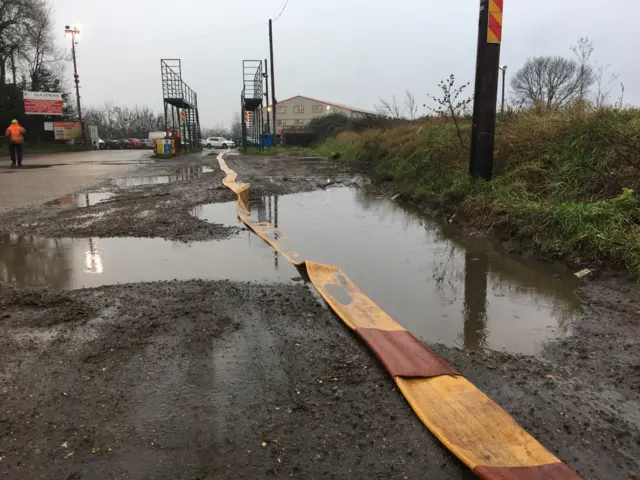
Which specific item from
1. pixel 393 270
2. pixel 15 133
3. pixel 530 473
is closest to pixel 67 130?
pixel 15 133

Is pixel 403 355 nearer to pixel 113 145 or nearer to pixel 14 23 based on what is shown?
pixel 14 23

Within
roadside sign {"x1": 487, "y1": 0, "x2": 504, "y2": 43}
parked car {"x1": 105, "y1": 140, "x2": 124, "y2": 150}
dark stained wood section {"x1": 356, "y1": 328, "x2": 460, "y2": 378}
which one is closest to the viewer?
dark stained wood section {"x1": 356, "y1": 328, "x2": 460, "y2": 378}

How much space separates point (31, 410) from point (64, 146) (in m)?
48.7

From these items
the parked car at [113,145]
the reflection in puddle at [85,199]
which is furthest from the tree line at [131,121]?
the reflection in puddle at [85,199]

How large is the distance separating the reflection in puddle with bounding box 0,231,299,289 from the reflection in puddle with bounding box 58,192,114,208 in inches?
110

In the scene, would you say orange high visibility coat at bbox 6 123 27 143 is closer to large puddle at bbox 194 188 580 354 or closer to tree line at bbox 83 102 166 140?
large puddle at bbox 194 188 580 354

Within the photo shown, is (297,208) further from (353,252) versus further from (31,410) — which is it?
(31,410)

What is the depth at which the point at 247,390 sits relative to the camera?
2.57 m

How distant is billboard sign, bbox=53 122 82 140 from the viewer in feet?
146

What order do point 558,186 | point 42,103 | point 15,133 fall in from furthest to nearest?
1. point 42,103
2. point 15,133
3. point 558,186

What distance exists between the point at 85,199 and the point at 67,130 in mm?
41910

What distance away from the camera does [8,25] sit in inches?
1465

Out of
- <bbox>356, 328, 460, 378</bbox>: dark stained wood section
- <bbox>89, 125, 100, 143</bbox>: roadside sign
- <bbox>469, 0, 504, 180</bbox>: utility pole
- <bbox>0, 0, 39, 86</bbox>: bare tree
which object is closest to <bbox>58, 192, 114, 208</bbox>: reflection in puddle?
<bbox>469, 0, 504, 180</bbox>: utility pole

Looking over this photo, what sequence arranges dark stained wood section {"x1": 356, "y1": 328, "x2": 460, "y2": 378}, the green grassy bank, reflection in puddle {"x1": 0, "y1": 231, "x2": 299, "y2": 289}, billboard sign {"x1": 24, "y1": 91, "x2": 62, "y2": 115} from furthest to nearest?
billboard sign {"x1": 24, "y1": 91, "x2": 62, "y2": 115} → the green grassy bank → reflection in puddle {"x1": 0, "y1": 231, "x2": 299, "y2": 289} → dark stained wood section {"x1": 356, "y1": 328, "x2": 460, "y2": 378}
